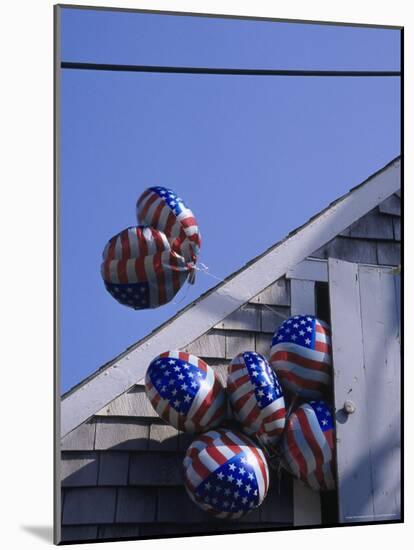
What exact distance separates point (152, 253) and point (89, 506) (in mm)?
903

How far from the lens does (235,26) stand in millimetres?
4781

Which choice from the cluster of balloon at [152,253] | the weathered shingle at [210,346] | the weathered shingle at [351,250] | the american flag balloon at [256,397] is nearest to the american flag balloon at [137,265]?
the cluster of balloon at [152,253]

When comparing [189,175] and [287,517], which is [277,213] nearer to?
[189,175]

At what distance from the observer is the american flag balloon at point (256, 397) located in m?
4.46

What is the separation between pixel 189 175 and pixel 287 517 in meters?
1.30

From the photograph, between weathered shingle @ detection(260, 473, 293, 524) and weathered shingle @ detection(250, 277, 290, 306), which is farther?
weathered shingle @ detection(250, 277, 290, 306)

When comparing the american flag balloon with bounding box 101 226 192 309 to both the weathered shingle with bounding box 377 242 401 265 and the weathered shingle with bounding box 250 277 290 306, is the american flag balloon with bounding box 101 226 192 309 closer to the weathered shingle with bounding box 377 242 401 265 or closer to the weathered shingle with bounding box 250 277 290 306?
the weathered shingle with bounding box 250 277 290 306

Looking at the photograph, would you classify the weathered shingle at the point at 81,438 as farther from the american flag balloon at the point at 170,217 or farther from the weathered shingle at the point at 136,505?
the american flag balloon at the point at 170,217

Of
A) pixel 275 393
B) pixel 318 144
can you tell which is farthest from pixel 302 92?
pixel 275 393

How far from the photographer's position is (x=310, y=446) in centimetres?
455

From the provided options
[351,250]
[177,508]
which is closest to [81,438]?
[177,508]

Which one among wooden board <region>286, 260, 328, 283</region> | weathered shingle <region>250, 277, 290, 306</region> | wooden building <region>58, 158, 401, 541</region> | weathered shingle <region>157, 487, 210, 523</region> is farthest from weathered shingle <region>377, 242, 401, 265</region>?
weathered shingle <region>157, 487, 210, 523</region>

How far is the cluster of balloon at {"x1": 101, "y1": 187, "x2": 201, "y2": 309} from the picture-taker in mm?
4445

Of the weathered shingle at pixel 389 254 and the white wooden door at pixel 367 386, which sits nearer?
the white wooden door at pixel 367 386
